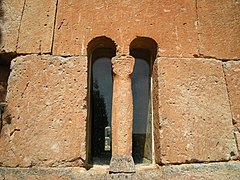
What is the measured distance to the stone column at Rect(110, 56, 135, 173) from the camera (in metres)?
2.44

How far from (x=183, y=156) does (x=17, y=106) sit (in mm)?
1705

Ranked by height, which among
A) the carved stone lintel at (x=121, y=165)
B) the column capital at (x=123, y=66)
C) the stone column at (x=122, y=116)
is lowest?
the carved stone lintel at (x=121, y=165)

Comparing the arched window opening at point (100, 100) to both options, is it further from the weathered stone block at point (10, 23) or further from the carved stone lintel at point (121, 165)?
the weathered stone block at point (10, 23)

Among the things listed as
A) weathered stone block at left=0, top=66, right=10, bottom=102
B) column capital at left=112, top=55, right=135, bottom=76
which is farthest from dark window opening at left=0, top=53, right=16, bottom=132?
column capital at left=112, top=55, right=135, bottom=76

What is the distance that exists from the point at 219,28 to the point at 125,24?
1.07m

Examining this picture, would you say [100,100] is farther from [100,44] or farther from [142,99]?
[100,44]

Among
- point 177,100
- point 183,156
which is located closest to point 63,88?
point 177,100

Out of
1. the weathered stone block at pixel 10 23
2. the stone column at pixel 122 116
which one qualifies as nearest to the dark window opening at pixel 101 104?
the stone column at pixel 122 116

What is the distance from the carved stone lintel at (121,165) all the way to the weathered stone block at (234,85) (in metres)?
1.20

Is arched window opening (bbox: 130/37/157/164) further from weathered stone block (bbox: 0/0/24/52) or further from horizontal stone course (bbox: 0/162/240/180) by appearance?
weathered stone block (bbox: 0/0/24/52)

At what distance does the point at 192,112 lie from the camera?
2.58 metres

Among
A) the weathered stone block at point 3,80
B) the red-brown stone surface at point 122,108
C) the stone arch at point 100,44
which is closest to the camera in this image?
the red-brown stone surface at point 122,108

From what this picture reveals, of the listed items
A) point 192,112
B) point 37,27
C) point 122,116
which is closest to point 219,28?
point 192,112

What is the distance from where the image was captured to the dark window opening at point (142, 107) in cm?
278
